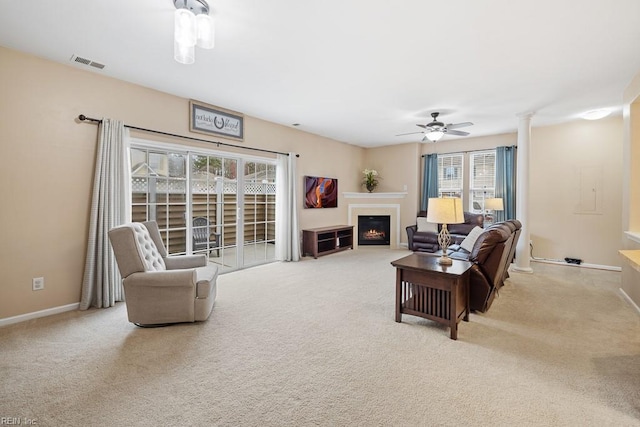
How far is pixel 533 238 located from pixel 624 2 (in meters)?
4.88

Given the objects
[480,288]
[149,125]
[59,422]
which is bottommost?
[59,422]

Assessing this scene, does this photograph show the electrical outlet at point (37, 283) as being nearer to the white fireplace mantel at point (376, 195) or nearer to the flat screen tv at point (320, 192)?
the flat screen tv at point (320, 192)

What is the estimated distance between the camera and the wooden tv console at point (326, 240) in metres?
6.16

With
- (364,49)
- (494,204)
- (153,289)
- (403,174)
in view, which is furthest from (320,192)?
(153,289)

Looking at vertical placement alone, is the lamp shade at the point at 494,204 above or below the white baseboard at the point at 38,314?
above

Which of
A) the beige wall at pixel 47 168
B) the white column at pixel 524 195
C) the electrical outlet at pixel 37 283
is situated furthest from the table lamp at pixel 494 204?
the electrical outlet at pixel 37 283

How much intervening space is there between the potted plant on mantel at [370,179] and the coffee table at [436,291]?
499cm

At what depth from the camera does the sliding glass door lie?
404 cm

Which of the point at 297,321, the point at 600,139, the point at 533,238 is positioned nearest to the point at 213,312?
the point at 297,321

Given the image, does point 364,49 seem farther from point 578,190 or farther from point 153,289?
point 578,190

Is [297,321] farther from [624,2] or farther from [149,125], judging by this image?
[624,2]

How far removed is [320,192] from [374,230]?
78.9 inches

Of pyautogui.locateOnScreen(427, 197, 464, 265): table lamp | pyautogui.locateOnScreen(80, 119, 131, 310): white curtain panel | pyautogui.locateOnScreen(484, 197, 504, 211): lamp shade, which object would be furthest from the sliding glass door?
pyautogui.locateOnScreen(484, 197, 504, 211): lamp shade

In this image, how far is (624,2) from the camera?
2.24m
